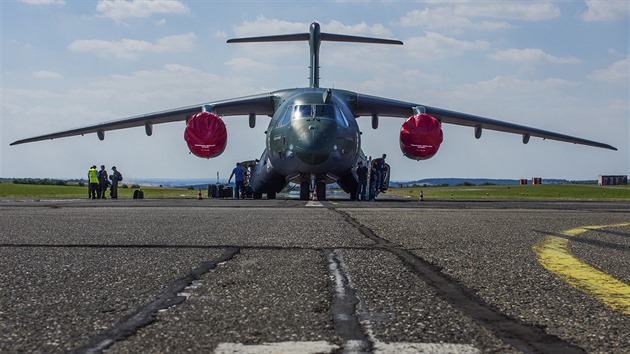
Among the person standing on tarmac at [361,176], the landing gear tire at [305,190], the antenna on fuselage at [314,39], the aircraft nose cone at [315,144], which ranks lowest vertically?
the landing gear tire at [305,190]

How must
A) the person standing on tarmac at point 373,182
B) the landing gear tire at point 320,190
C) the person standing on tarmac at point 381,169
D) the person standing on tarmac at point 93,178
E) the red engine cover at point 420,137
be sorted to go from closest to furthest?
the landing gear tire at point 320,190
the red engine cover at point 420,137
the person standing on tarmac at point 373,182
the person standing on tarmac at point 381,169
the person standing on tarmac at point 93,178

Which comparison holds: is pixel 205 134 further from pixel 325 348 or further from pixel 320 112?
pixel 325 348

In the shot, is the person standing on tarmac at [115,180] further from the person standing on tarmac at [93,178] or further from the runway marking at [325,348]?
the runway marking at [325,348]

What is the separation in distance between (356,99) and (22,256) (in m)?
18.2

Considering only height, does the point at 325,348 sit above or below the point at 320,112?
below

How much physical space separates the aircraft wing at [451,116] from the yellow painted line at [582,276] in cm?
1724

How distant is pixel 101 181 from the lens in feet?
86.4

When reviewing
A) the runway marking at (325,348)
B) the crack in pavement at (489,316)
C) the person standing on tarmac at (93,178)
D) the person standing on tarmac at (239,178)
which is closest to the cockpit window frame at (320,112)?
the person standing on tarmac at (239,178)

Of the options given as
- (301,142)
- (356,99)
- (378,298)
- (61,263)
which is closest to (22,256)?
(61,263)

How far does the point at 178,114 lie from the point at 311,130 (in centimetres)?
629

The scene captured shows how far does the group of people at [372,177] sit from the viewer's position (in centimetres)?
2163

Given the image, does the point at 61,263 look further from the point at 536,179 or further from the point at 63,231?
the point at 536,179

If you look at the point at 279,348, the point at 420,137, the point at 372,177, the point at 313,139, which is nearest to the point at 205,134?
the point at 313,139

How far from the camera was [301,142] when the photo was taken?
18.4 meters
